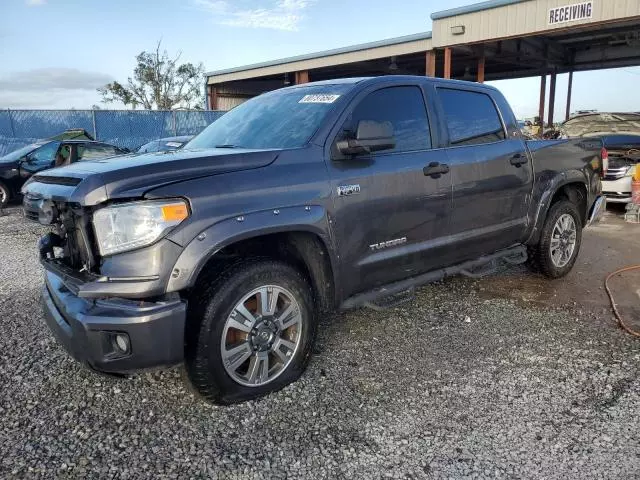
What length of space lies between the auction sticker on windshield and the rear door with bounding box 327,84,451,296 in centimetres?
15

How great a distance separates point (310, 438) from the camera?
270 cm

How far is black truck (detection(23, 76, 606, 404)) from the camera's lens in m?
2.56

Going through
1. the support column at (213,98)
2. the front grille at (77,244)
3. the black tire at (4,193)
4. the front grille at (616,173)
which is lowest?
the black tire at (4,193)

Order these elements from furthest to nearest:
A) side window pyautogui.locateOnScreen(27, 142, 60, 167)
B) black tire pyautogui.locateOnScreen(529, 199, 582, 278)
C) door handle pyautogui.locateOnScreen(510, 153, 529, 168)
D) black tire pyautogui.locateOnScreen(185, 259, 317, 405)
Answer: side window pyautogui.locateOnScreen(27, 142, 60, 167), black tire pyautogui.locateOnScreen(529, 199, 582, 278), door handle pyautogui.locateOnScreen(510, 153, 529, 168), black tire pyautogui.locateOnScreen(185, 259, 317, 405)

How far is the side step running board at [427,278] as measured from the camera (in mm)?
3482

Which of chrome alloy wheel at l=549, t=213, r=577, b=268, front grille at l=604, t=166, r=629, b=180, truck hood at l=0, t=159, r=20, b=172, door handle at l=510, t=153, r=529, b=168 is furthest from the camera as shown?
truck hood at l=0, t=159, r=20, b=172

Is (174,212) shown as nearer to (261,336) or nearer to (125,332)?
(125,332)

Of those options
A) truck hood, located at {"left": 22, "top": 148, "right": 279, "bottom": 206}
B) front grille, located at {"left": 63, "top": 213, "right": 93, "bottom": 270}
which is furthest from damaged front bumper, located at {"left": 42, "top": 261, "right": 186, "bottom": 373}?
truck hood, located at {"left": 22, "top": 148, "right": 279, "bottom": 206}

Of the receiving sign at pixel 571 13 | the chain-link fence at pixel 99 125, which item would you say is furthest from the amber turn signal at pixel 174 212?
the chain-link fence at pixel 99 125

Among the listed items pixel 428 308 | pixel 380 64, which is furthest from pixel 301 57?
pixel 428 308

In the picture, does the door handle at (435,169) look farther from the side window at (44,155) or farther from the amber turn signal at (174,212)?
the side window at (44,155)

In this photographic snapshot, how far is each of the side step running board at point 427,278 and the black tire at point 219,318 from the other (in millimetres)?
573

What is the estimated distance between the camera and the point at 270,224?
2.84m

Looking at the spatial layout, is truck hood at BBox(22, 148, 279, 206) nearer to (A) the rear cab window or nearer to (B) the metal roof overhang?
(A) the rear cab window
